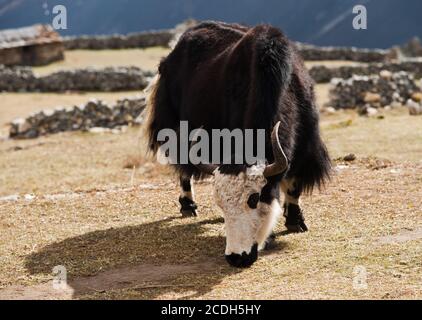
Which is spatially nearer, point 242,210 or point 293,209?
point 242,210

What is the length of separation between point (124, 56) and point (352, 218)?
22.3 m

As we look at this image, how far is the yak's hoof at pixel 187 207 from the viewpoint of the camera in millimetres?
7164

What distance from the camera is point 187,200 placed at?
722 cm

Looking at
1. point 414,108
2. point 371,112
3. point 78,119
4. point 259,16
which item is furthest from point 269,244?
point 259,16

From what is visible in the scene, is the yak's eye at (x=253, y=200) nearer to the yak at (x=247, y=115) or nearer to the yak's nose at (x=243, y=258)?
the yak at (x=247, y=115)

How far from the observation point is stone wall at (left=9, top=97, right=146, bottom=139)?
14.8m

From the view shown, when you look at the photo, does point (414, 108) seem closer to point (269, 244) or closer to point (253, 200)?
point (269, 244)

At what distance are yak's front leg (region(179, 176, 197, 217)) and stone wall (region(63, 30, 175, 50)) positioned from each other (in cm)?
2327

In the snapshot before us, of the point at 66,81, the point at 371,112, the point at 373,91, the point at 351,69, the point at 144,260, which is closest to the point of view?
the point at 144,260

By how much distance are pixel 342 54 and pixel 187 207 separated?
19554mm

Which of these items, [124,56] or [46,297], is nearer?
[46,297]

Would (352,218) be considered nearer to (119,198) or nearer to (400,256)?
(400,256)
